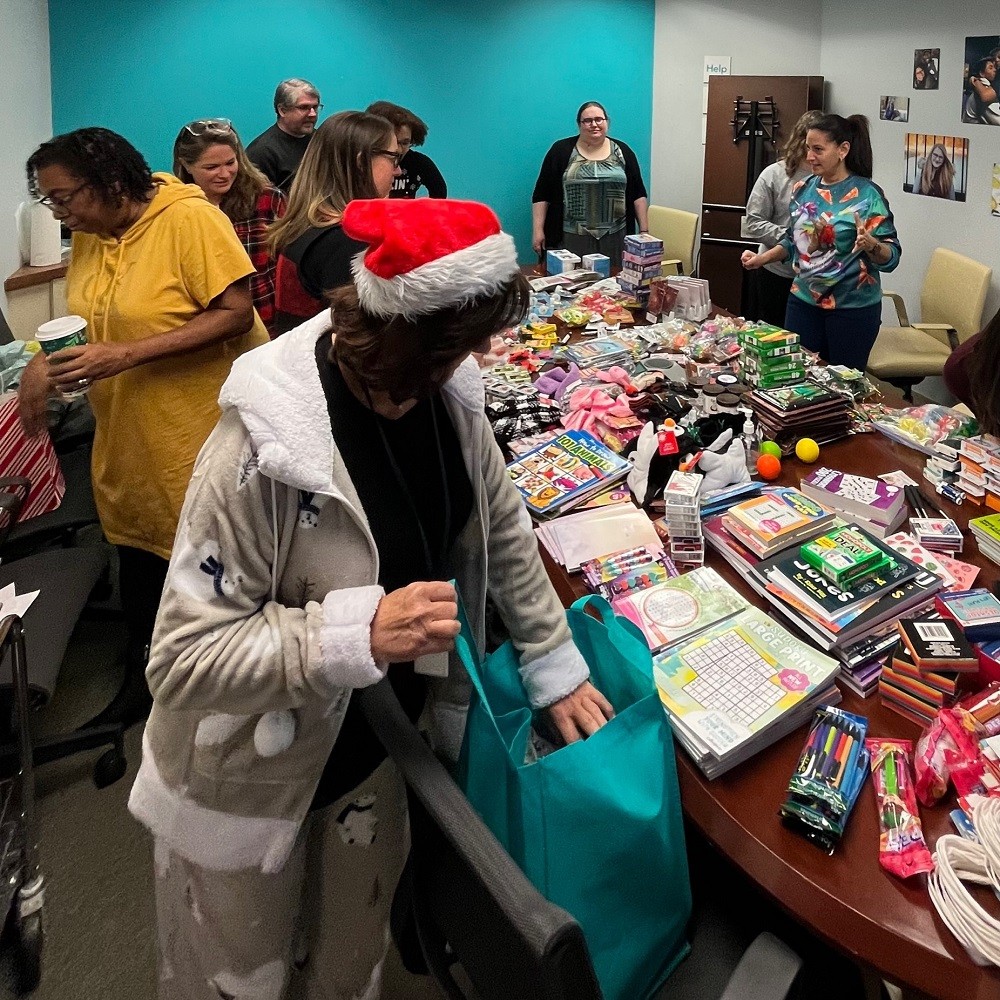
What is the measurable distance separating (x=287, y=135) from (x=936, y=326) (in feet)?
10.8

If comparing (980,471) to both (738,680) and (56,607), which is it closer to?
(738,680)

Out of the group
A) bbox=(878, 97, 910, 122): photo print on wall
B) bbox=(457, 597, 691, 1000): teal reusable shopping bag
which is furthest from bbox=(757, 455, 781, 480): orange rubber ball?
bbox=(878, 97, 910, 122): photo print on wall

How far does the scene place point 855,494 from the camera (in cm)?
184

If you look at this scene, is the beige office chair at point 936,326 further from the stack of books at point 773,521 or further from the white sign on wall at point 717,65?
the stack of books at point 773,521

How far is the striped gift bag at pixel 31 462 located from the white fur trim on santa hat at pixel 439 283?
1952 millimetres

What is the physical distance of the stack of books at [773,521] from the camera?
162cm

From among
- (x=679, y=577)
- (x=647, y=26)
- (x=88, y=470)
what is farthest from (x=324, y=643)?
(x=647, y=26)

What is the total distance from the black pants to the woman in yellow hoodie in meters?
0.06

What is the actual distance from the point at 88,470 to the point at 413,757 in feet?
8.38

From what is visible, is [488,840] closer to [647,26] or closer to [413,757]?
[413,757]

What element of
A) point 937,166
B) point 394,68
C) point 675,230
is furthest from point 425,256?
point 394,68

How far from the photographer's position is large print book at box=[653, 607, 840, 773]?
3.98 feet

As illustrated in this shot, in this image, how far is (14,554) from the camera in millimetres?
2596

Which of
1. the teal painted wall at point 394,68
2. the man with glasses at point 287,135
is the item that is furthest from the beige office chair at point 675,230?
the man with glasses at point 287,135
